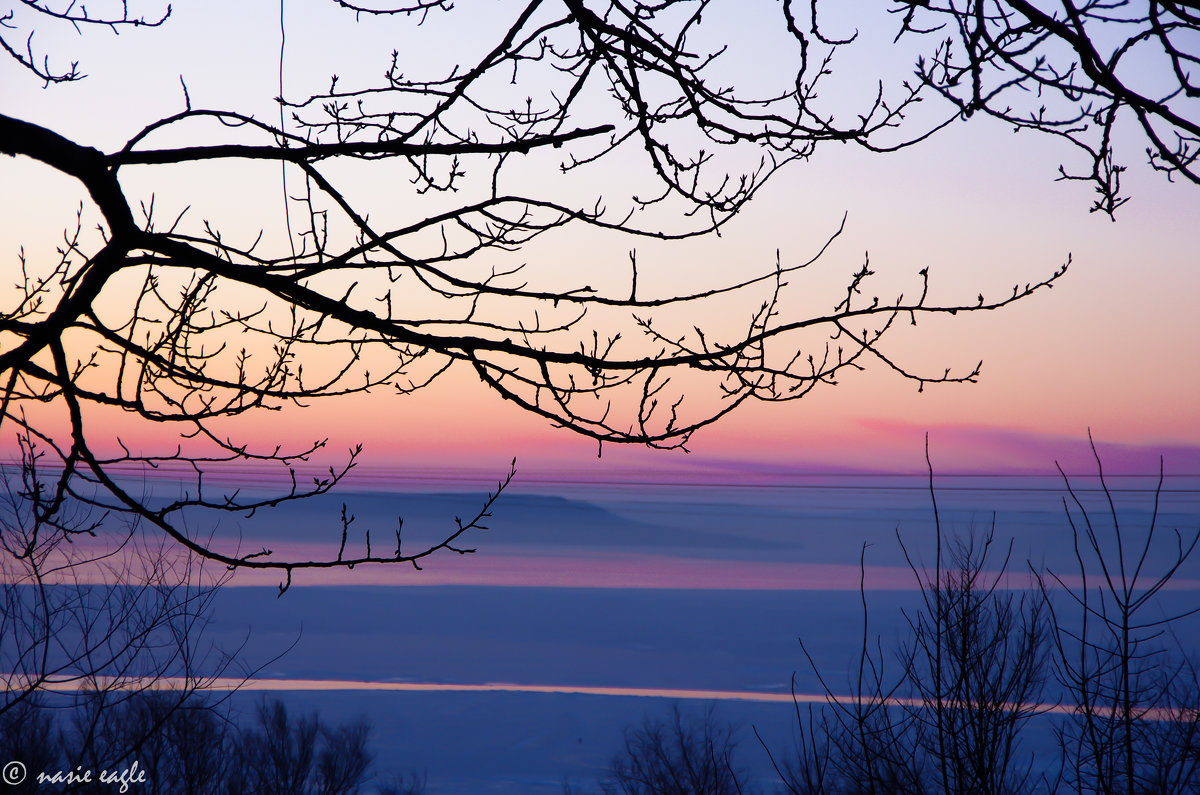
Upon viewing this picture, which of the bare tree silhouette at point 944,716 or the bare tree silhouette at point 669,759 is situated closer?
the bare tree silhouette at point 944,716

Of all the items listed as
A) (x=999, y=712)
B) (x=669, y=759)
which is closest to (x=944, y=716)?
(x=999, y=712)

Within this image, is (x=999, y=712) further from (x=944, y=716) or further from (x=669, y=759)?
(x=669, y=759)

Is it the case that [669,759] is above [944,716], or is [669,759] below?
below

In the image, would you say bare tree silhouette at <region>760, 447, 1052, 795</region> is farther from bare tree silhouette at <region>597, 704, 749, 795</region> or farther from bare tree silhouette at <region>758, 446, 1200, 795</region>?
bare tree silhouette at <region>597, 704, 749, 795</region>

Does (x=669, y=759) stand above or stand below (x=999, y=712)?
below

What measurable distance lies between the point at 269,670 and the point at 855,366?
73.4 m

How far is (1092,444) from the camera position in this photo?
342 cm

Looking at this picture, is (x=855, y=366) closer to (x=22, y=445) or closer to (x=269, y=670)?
(x=22, y=445)

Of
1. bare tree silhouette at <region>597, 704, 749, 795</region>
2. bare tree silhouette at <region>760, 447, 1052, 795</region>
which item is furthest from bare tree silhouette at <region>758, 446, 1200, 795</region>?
bare tree silhouette at <region>597, 704, 749, 795</region>

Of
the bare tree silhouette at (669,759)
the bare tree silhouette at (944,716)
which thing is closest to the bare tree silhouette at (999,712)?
the bare tree silhouette at (944,716)

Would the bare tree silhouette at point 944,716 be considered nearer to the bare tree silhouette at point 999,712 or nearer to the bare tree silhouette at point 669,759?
the bare tree silhouette at point 999,712

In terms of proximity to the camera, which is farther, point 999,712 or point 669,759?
point 669,759

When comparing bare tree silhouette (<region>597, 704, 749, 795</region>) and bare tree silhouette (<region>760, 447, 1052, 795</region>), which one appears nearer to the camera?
bare tree silhouette (<region>760, 447, 1052, 795</region>)

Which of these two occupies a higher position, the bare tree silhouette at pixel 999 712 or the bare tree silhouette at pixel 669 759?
the bare tree silhouette at pixel 999 712
